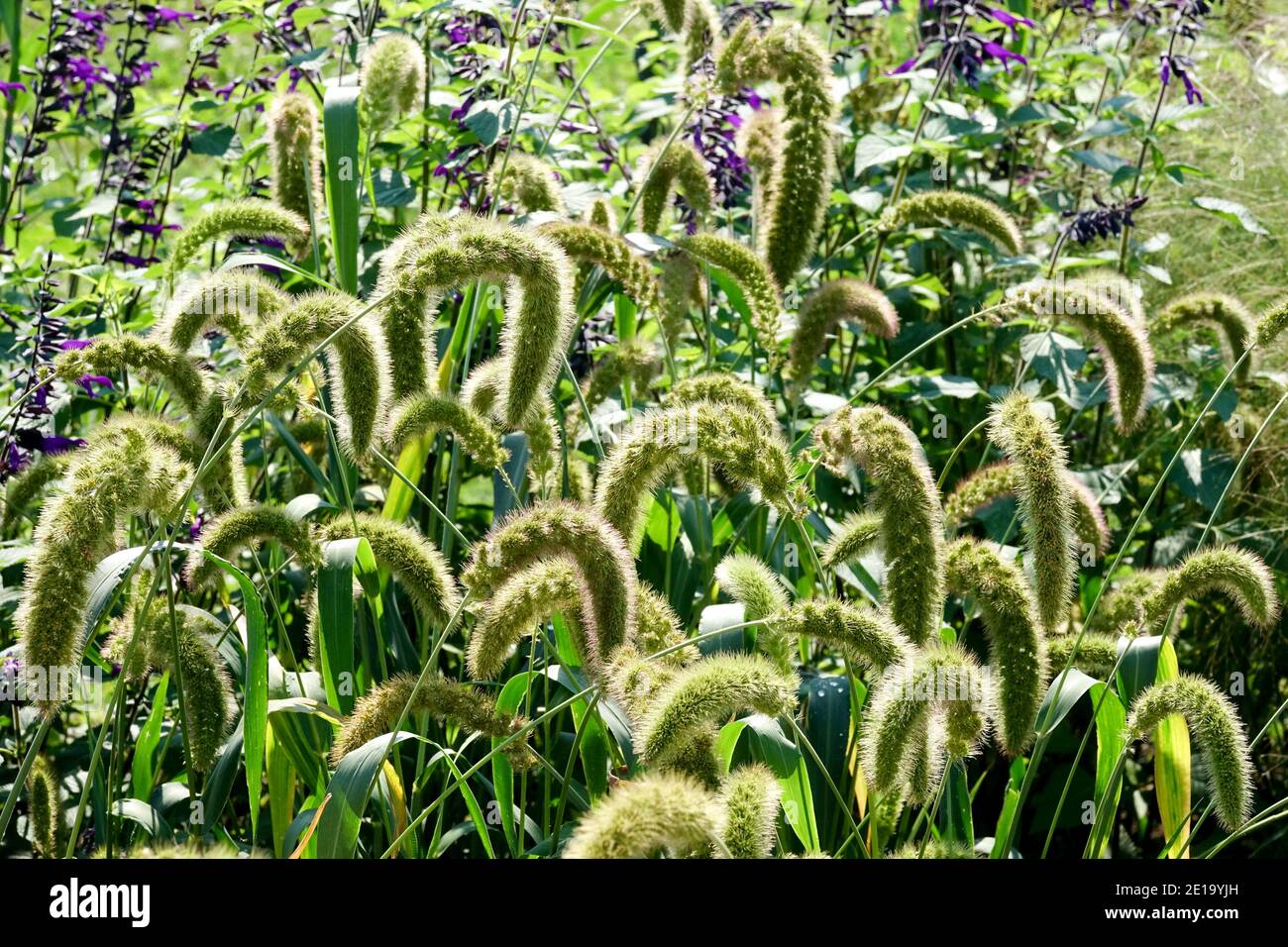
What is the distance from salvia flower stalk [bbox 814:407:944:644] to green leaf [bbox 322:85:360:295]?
4.22 ft

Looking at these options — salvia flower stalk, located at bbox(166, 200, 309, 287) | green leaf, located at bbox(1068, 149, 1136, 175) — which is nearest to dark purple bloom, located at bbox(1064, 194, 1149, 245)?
green leaf, located at bbox(1068, 149, 1136, 175)

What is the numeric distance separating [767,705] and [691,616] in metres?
1.28

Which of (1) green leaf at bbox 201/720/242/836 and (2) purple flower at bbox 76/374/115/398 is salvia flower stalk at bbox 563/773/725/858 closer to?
(1) green leaf at bbox 201/720/242/836

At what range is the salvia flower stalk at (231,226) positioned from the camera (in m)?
2.68

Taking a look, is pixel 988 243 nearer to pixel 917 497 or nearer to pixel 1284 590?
pixel 1284 590

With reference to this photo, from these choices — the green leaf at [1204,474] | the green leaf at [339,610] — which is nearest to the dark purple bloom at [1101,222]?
the green leaf at [1204,474]

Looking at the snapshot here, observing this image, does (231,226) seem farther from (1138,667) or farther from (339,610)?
(1138,667)

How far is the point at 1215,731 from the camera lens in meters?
2.21

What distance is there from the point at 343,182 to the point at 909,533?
4.98ft

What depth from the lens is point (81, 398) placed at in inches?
148

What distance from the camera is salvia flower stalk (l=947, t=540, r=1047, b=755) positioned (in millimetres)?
2061

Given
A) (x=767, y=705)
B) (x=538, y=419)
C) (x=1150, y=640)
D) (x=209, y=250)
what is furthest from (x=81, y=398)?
(x=1150, y=640)

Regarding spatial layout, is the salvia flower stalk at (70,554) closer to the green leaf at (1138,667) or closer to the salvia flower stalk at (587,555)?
the salvia flower stalk at (587,555)
